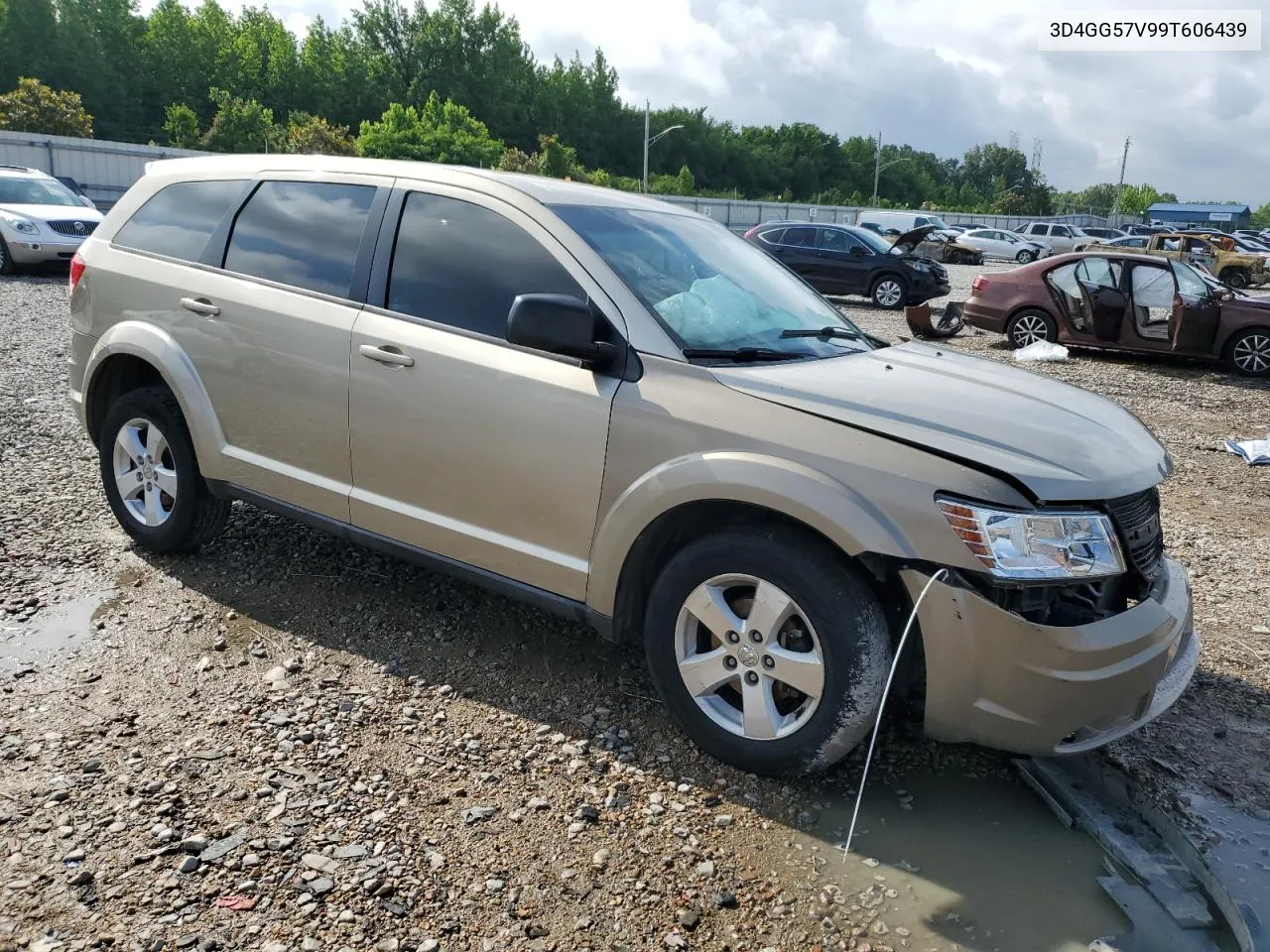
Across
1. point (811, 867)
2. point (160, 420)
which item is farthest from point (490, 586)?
point (160, 420)

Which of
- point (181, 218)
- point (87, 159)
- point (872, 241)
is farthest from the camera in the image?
point (87, 159)

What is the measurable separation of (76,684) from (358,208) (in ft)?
6.79

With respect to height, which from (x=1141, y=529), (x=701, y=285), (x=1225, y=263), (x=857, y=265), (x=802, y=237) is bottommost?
(x=1141, y=529)

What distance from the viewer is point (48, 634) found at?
3.89m

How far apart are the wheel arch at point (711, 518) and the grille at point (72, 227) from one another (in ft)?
49.6

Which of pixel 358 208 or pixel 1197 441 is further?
pixel 1197 441

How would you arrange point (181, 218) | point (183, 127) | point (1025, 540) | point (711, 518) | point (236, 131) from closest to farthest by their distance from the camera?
point (1025, 540) < point (711, 518) < point (181, 218) < point (236, 131) < point (183, 127)

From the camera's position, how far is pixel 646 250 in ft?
11.8

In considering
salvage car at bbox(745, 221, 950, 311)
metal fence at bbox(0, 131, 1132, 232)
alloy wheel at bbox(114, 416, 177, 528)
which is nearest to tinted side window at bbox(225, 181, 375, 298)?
alloy wheel at bbox(114, 416, 177, 528)

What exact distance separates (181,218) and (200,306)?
0.59 meters

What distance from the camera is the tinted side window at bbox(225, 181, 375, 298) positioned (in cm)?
390

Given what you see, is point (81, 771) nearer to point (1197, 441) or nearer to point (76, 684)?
point (76, 684)

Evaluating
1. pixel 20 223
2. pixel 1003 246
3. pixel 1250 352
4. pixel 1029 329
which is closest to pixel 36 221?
pixel 20 223

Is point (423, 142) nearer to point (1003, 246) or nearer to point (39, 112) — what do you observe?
point (39, 112)
